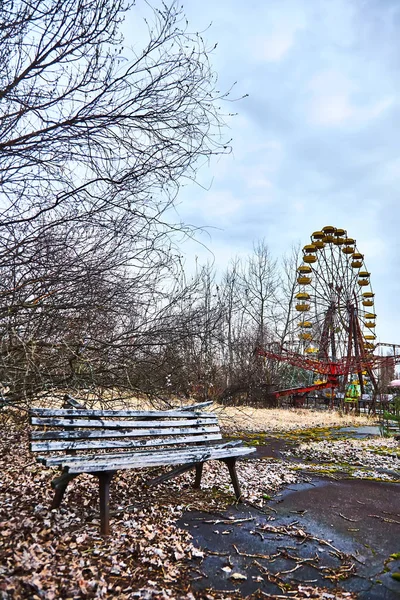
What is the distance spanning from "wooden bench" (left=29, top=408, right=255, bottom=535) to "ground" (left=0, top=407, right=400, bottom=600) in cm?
26

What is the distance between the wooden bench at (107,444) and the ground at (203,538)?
0.86 feet

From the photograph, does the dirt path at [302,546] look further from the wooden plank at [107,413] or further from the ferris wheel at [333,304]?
the ferris wheel at [333,304]

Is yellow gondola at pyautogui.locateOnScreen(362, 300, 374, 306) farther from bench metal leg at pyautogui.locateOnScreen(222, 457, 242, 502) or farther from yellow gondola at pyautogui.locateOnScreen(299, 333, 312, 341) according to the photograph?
bench metal leg at pyautogui.locateOnScreen(222, 457, 242, 502)

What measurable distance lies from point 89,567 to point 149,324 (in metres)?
3.60

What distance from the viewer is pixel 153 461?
3.43 metres

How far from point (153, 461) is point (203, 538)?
66 cm

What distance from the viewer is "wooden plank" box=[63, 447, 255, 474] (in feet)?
9.64

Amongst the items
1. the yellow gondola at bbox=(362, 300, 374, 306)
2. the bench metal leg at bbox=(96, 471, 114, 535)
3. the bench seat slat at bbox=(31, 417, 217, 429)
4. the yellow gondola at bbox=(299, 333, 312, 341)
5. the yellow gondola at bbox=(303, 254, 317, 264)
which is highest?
the yellow gondola at bbox=(303, 254, 317, 264)

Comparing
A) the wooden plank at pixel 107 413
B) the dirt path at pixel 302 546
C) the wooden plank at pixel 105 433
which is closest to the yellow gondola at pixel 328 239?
the dirt path at pixel 302 546

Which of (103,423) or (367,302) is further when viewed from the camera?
(367,302)

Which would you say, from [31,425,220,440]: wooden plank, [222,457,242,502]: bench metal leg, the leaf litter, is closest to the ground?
the leaf litter

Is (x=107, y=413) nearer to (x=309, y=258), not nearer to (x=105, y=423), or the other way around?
(x=105, y=423)

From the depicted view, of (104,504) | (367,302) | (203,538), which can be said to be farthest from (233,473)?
(367,302)

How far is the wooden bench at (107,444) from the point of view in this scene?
306cm
